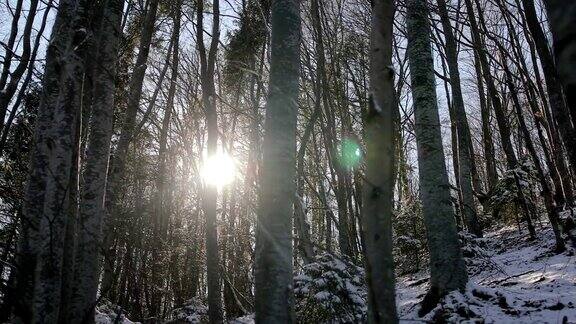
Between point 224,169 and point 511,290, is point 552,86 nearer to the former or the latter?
point 511,290

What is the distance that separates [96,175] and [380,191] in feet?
13.6

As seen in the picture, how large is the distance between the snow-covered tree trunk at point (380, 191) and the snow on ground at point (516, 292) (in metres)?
2.45

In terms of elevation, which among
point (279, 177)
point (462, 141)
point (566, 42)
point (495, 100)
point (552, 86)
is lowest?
point (566, 42)

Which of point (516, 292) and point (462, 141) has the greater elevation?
point (462, 141)

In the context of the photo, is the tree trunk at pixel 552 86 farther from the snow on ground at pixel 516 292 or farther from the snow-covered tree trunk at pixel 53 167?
the snow-covered tree trunk at pixel 53 167

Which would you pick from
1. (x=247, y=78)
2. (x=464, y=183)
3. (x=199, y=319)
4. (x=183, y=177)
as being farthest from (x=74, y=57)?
Answer: (x=183, y=177)

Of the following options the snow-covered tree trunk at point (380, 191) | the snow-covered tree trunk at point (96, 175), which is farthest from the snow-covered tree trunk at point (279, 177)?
the snow-covered tree trunk at point (96, 175)

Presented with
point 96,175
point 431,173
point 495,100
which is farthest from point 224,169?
point 431,173

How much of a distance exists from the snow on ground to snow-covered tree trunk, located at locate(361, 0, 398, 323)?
245cm

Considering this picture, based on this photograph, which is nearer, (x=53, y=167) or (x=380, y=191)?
(x=380, y=191)

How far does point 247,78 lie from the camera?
15.0 m

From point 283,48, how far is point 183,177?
17634 mm

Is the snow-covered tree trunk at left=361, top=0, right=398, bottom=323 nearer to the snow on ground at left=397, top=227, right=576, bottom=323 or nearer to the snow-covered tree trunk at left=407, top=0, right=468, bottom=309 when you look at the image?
the snow on ground at left=397, top=227, right=576, bottom=323

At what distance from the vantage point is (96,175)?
5090 millimetres
